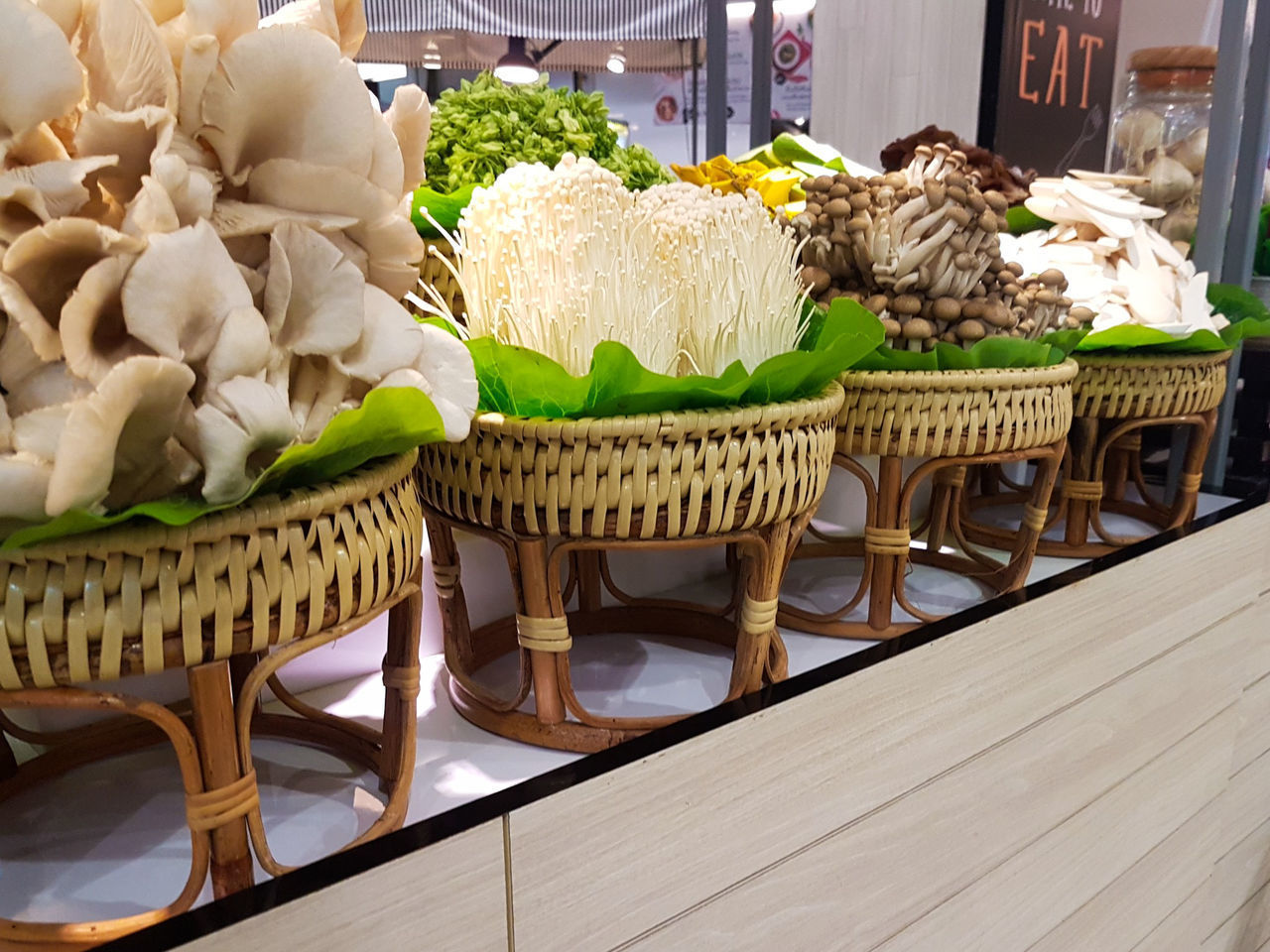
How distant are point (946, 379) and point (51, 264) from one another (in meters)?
0.66

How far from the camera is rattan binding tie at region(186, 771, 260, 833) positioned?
476 mm

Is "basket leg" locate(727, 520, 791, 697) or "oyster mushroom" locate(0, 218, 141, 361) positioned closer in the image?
"oyster mushroom" locate(0, 218, 141, 361)

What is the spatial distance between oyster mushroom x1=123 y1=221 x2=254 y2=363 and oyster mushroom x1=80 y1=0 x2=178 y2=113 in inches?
2.8

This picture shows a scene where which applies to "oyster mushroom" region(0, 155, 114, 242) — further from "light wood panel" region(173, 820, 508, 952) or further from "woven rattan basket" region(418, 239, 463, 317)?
"woven rattan basket" region(418, 239, 463, 317)

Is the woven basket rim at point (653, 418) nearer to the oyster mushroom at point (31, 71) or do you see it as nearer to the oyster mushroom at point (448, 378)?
the oyster mushroom at point (448, 378)

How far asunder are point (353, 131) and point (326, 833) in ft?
1.37

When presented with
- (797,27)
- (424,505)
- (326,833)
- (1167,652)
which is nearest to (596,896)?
(326,833)

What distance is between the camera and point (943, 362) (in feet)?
2.77

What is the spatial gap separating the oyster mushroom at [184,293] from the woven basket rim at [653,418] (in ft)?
0.68

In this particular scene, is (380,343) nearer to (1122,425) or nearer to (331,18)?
(331,18)

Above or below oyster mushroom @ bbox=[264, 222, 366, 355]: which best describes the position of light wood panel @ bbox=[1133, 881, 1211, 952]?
below

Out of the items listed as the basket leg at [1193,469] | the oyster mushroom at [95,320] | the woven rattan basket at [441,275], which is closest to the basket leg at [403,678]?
the oyster mushroom at [95,320]

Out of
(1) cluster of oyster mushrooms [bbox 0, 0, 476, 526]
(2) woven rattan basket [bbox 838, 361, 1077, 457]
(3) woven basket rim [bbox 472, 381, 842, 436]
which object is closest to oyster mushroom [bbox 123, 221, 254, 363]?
(1) cluster of oyster mushrooms [bbox 0, 0, 476, 526]

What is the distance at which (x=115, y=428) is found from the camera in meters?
0.39
